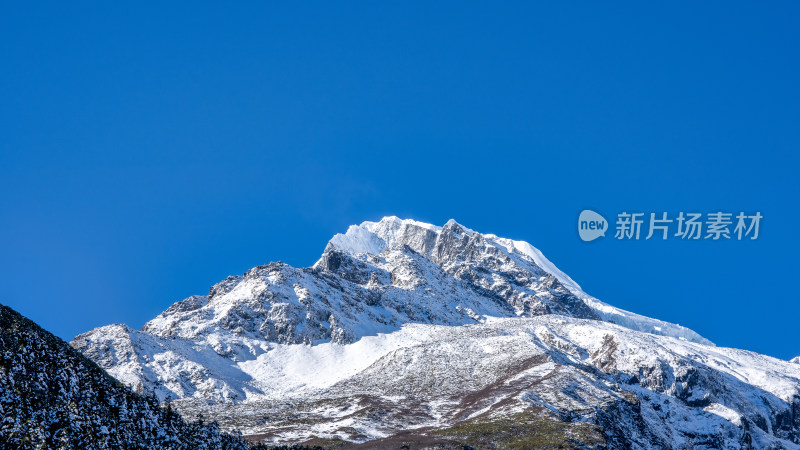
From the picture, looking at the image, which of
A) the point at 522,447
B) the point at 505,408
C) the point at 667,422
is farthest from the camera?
the point at 667,422

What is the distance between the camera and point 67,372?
60.2 m

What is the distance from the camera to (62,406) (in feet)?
183

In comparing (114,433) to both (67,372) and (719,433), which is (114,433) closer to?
(67,372)

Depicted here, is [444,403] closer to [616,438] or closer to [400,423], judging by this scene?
[400,423]

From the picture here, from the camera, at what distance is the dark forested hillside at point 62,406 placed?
5162cm

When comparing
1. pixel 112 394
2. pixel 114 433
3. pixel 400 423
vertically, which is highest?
pixel 400 423

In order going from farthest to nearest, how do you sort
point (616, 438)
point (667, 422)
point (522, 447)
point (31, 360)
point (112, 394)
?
point (667, 422), point (616, 438), point (522, 447), point (112, 394), point (31, 360)

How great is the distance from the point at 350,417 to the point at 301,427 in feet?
43.0

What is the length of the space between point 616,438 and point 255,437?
256ft

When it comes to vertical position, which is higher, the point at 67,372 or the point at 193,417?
the point at 193,417

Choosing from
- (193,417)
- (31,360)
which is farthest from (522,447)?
(193,417)

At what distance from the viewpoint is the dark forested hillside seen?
51.6 m

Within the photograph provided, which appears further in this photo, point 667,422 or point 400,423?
point 667,422

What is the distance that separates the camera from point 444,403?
18688 cm
